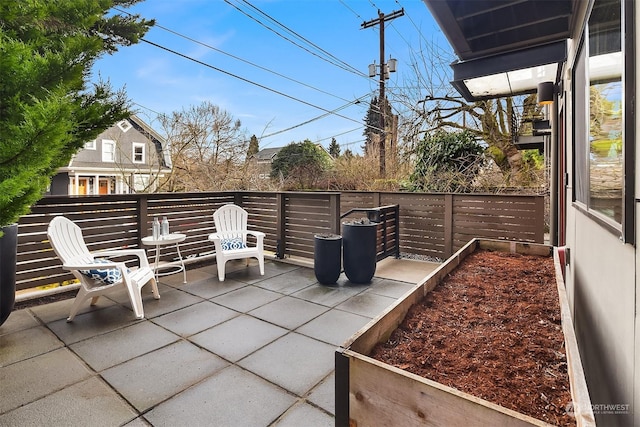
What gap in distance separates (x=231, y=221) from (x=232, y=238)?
339 millimetres

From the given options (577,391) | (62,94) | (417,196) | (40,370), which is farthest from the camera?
(417,196)

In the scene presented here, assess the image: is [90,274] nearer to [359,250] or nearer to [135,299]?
[135,299]

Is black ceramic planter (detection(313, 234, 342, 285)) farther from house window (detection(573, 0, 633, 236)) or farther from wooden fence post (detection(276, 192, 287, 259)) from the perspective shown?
house window (detection(573, 0, 633, 236))

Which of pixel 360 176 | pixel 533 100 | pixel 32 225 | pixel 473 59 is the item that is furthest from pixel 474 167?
pixel 32 225

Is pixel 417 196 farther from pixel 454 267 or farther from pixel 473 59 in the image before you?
pixel 454 267

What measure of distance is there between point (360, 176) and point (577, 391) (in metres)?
9.45

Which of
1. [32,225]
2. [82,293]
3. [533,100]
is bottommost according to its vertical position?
[82,293]

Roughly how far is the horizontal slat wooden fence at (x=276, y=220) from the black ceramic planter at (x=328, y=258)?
791 millimetres

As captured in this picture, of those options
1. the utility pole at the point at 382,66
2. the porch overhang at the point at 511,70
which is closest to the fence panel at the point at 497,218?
the porch overhang at the point at 511,70

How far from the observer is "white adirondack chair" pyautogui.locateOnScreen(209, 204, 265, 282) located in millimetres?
4453

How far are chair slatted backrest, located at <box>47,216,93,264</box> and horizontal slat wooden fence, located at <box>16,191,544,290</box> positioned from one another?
0.62 metres

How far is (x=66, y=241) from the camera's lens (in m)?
3.32

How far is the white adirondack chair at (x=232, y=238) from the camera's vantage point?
4453 millimetres

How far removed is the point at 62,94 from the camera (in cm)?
207
